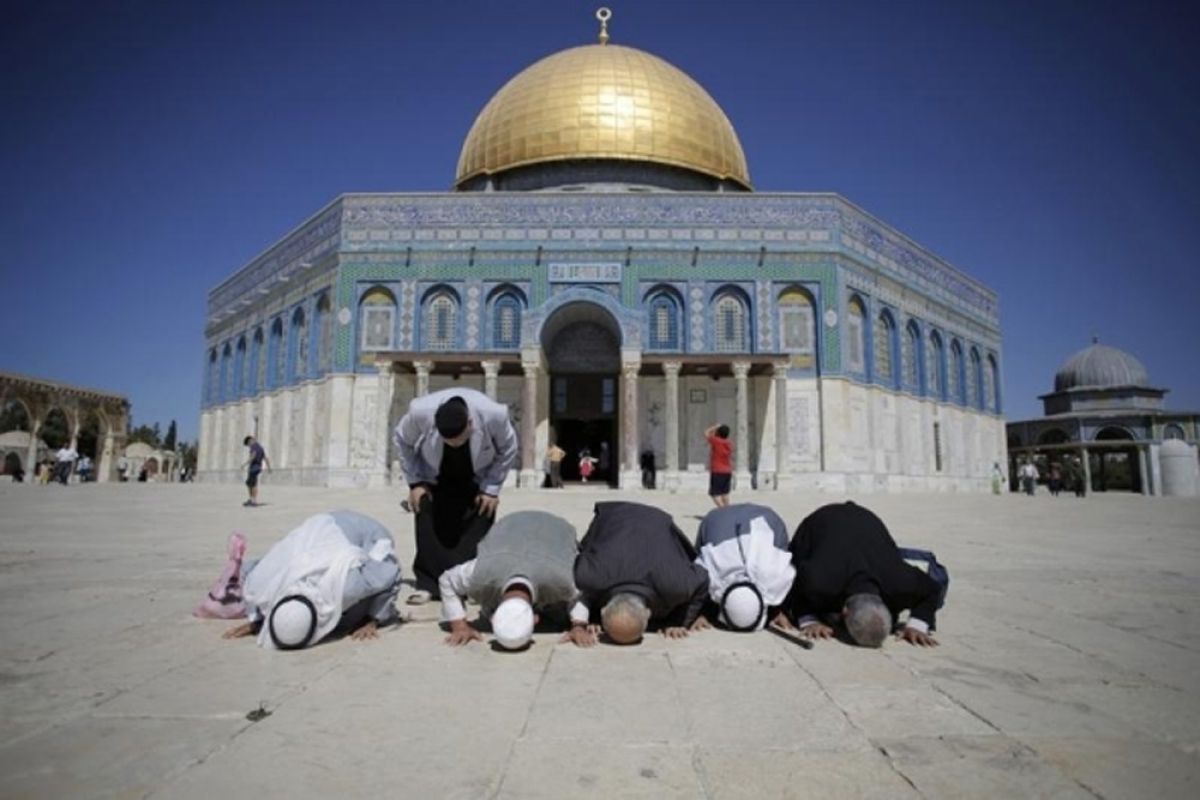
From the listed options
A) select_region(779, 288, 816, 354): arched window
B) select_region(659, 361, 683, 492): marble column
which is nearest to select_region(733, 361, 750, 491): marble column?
select_region(659, 361, 683, 492): marble column

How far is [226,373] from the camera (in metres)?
29.2

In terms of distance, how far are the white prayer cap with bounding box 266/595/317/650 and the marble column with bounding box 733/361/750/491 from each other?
57.5 ft

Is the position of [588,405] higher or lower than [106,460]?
higher

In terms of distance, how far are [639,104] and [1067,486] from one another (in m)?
28.9

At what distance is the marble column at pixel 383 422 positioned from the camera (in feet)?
67.1

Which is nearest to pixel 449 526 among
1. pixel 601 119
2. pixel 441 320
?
pixel 441 320

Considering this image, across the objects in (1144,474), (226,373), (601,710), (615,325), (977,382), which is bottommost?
(601,710)

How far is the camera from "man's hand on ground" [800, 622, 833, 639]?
11.4 feet

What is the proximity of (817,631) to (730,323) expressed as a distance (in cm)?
1860

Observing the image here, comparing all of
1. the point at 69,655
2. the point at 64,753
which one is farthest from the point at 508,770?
the point at 69,655

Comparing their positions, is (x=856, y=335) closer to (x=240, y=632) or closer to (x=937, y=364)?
(x=937, y=364)

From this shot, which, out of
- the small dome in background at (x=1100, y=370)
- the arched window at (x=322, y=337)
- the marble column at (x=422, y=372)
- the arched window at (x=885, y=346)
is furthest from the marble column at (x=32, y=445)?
the small dome in background at (x=1100, y=370)

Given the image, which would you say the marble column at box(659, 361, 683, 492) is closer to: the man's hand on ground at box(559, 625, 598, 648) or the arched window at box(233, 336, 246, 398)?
the man's hand on ground at box(559, 625, 598, 648)

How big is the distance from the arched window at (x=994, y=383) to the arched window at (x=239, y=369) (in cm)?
2936
